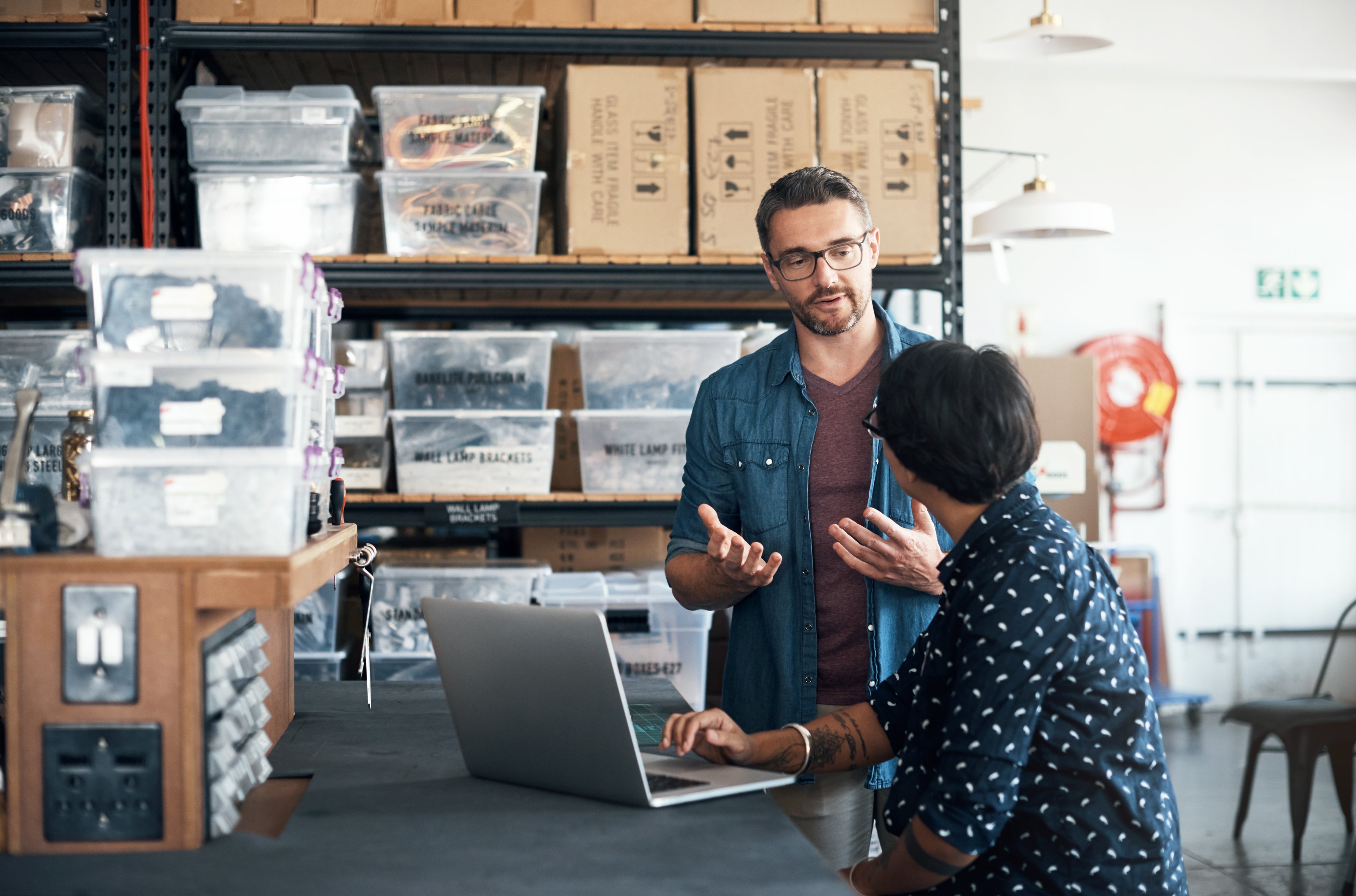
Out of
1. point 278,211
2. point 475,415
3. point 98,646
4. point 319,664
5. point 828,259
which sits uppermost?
point 278,211

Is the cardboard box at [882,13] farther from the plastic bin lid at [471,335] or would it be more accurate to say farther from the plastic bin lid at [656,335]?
the plastic bin lid at [471,335]

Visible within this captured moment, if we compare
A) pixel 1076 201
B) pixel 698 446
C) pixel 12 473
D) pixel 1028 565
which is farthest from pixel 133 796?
pixel 1076 201

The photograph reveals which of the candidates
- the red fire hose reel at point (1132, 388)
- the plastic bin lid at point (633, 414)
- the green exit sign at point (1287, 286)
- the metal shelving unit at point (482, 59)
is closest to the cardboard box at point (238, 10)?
the metal shelving unit at point (482, 59)

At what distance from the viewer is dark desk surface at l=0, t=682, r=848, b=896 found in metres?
0.98

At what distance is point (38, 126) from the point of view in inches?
93.0

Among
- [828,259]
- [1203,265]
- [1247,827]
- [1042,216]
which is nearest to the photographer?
[828,259]

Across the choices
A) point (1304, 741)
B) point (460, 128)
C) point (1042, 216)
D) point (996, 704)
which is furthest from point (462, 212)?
point (1304, 741)

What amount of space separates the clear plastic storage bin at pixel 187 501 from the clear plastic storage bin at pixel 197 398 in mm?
16

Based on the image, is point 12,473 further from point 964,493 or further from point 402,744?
point 964,493

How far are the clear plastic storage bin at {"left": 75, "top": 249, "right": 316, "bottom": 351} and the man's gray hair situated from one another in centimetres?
86

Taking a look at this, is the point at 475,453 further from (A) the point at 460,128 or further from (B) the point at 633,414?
(A) the point at 460,128

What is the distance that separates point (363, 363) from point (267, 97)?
634 millimetres

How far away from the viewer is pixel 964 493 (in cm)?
125

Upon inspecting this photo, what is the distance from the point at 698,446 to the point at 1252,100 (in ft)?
18.7
